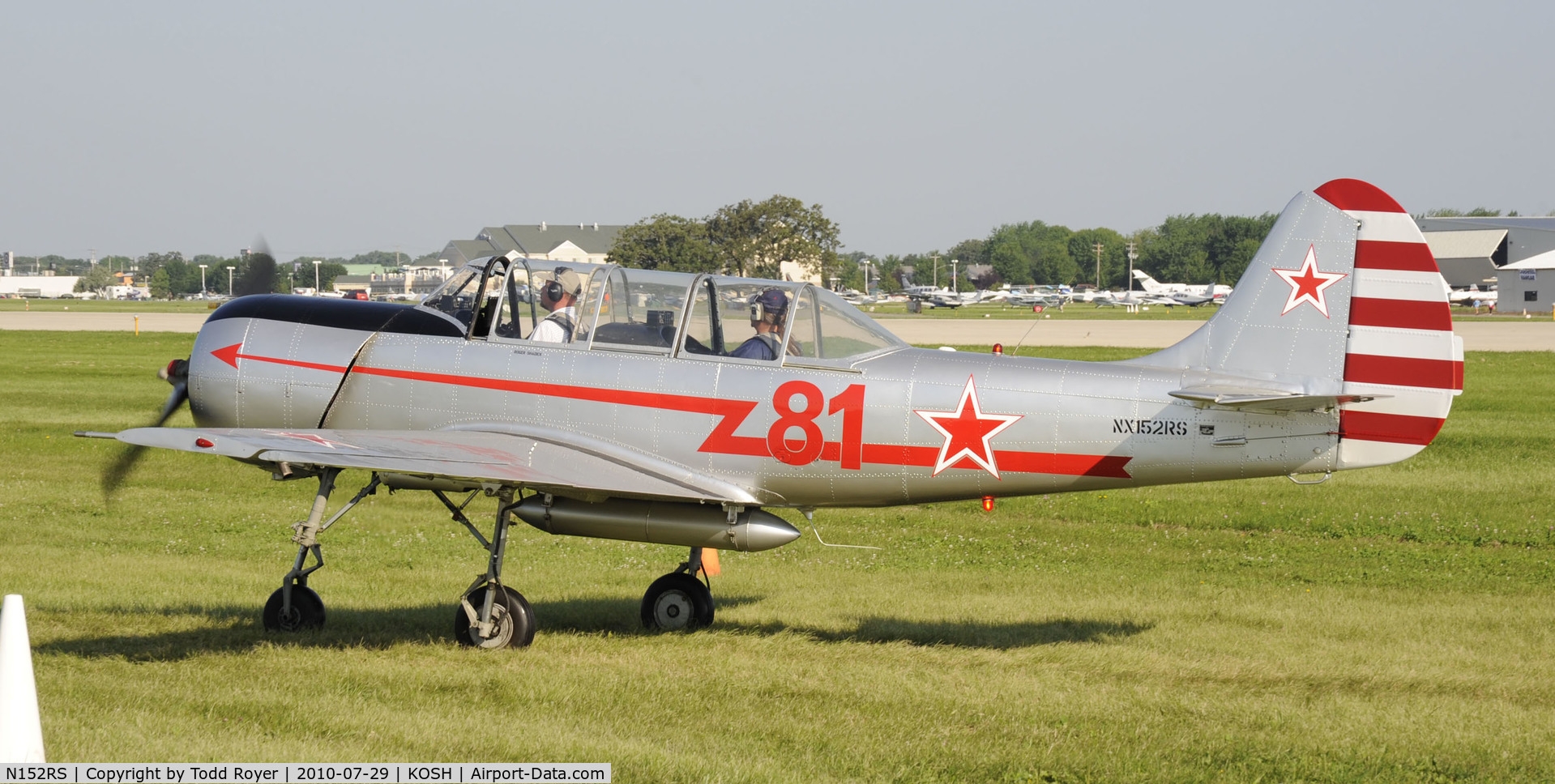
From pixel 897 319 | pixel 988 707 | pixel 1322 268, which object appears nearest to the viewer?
pixel 988 707

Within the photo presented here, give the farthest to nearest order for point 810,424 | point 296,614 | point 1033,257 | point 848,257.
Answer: point 1033,257, point 848,257, point 296,614, point 810,424

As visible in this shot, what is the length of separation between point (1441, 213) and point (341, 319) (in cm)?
17088

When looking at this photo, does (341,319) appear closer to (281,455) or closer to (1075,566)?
(281,455)

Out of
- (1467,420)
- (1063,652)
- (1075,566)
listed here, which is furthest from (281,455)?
(1467,420)

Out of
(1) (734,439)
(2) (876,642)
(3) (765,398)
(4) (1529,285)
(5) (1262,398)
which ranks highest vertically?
(4) (1529,285)

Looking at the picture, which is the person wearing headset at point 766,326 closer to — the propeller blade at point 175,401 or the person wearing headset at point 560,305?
the person wearing headset at point 560,305

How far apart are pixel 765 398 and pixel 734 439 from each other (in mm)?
322

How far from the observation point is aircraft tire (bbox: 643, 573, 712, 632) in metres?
9.19

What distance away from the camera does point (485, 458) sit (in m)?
7.89

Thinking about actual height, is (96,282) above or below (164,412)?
above

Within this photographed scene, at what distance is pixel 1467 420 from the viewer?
72.2 feet

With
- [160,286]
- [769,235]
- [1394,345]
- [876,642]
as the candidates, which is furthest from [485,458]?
[160,286]

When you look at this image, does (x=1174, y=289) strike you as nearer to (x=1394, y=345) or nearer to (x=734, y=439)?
(x=1394, y=345)

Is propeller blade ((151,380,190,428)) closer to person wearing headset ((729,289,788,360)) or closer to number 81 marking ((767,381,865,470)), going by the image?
person wearing headset ((729,289,788,360))
